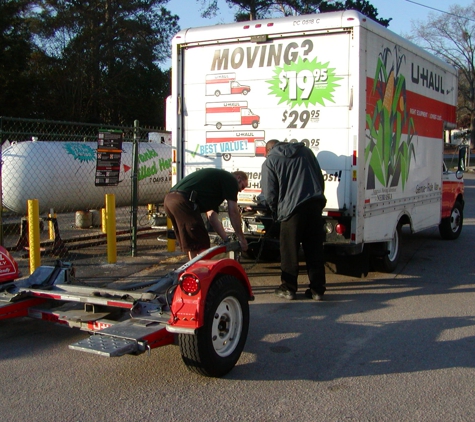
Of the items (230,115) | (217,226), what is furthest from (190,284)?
(230,115)

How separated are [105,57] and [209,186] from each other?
28.9 metres

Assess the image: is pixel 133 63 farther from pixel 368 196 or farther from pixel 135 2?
pixel 368 196

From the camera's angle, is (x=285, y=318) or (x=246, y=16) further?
(x=246, y=16)

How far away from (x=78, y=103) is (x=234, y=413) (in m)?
30.6

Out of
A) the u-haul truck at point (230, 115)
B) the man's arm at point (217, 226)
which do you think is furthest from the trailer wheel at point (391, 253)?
the man's arm at point (217, 226)

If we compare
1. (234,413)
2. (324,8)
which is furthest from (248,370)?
(324,8)

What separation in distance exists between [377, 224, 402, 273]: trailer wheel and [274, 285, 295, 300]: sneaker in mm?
1941

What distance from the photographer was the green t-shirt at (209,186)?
19.2ft

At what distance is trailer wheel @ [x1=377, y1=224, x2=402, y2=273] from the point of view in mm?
8143

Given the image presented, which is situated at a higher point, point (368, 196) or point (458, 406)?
point (368, 196)

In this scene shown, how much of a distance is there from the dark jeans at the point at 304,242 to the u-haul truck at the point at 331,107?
0.46 m

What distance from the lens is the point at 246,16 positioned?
32781mm

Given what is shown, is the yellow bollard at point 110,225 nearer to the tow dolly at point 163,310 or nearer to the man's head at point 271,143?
the man's head at point 271,143

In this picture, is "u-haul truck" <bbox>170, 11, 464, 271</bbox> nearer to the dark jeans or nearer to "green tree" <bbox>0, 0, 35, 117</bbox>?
the dark jeans
